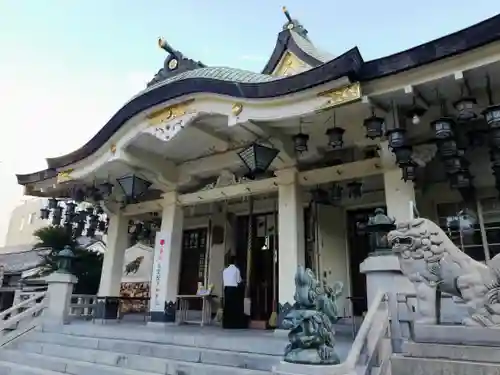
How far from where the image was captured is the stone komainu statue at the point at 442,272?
3.33m

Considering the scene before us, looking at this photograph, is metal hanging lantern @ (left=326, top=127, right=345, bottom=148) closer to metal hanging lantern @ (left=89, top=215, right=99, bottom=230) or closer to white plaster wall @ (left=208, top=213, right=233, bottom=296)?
white plaster wall @ (left=208, top=213, right=233, bottom=296)

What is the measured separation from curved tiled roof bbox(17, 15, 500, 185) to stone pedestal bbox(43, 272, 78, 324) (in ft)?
8.05

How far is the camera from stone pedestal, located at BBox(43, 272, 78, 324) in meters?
7.85

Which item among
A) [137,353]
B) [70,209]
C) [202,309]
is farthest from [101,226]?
[137,353]

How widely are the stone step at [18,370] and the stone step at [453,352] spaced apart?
4.60m

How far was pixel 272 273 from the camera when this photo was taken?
8.90 meters

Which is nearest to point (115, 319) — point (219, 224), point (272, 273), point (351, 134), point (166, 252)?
point (166, 252)

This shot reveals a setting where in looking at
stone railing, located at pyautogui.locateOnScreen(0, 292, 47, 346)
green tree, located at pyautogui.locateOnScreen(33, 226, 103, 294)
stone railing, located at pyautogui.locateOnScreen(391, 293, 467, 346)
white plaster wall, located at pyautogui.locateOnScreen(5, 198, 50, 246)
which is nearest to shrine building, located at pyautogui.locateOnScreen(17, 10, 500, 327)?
stone railing, located at pyautogui.locateOnScreen(391, 293, 467, 346)

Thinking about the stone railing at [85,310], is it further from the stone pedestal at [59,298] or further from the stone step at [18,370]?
the stone step at [18,370]

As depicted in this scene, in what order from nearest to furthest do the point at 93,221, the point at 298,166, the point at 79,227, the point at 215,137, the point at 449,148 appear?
the point at 449,148
the point at 298,166
the point at 215,137
the point at 79,227
the point at 93,221

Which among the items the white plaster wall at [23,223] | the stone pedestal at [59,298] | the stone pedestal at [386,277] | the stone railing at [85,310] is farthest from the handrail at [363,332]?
the white plaster wall at [23,223]

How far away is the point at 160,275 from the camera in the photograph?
28.0ft

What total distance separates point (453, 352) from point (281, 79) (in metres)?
4.04

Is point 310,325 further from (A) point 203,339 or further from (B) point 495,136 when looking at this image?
(B) point 495,136
